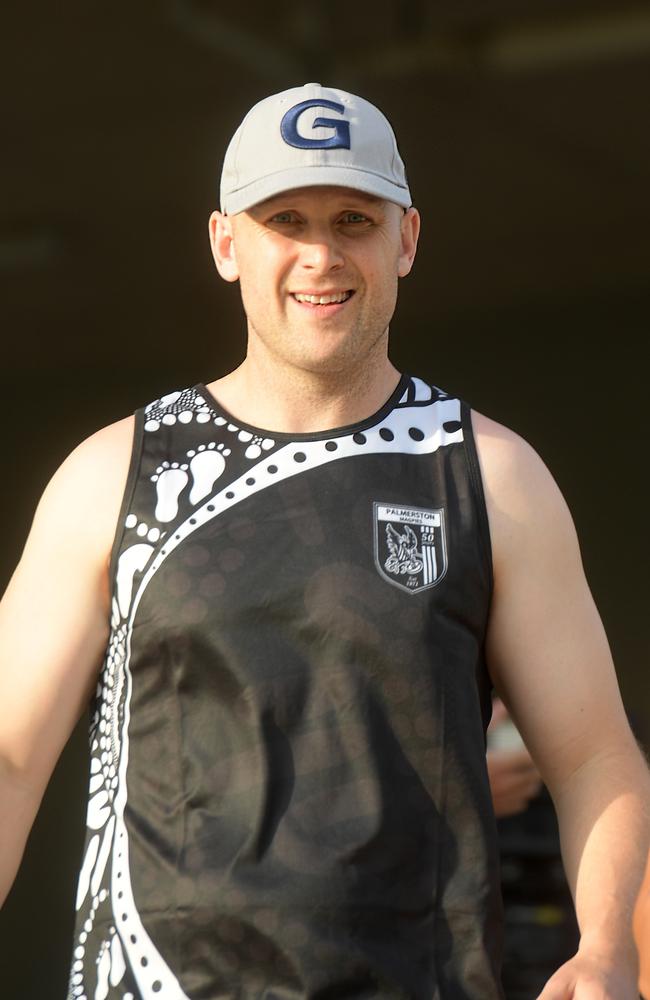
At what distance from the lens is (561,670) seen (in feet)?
7.53

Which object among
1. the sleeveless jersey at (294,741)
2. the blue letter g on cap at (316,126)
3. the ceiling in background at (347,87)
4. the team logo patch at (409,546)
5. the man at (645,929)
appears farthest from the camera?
the ceiling in background at (347,87)

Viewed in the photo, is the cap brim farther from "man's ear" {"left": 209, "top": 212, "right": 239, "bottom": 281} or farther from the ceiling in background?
the ceiling in background

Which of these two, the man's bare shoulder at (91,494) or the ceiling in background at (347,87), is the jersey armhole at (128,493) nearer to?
the man's bare shoulder at (91,494)

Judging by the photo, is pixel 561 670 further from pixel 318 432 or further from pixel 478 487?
pixel 318 432

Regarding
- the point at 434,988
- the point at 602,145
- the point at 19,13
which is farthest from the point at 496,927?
the point at 602,145

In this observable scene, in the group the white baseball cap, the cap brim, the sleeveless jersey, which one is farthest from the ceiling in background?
the sleeveless jersey

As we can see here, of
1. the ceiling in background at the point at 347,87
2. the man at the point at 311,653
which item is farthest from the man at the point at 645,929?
the ceiling in background at the point at 347,87

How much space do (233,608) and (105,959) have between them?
494 millimetres

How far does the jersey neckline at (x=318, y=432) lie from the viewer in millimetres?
2332

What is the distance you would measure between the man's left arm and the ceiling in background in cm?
363

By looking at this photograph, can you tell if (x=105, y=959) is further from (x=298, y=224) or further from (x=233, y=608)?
(x=298, y=224)

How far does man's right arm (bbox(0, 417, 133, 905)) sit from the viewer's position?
2283mm

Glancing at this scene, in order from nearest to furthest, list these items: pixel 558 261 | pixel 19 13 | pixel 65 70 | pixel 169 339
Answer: pixel 19 13, pixel 65 70, pixel 558 261, pixel 169 339

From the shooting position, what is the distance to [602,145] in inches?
257
